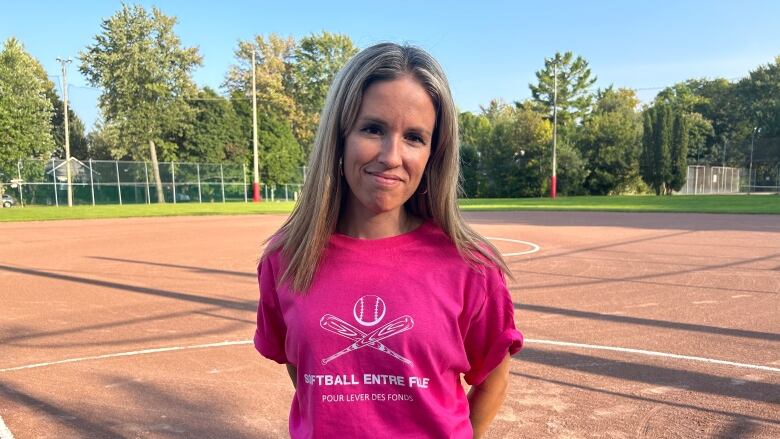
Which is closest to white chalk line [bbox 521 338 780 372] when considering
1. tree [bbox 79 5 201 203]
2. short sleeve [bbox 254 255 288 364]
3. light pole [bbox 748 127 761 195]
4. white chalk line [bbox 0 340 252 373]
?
white chalk line [bbox 0 340 252 373]

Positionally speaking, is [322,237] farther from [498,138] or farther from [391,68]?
[498,138]

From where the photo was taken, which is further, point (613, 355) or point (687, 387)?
point (613, 355)

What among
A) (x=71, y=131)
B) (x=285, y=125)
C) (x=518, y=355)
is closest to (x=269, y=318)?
(x=518, y=355)

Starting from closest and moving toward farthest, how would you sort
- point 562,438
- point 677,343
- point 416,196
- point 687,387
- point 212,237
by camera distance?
1. point 416,196
2. point 562,438
3. point 687,387
4. point 677,343
5. point 212,237

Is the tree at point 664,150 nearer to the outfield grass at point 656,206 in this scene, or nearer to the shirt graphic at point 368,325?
the outfield grass at point 656,206

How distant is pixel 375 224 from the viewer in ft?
5.74

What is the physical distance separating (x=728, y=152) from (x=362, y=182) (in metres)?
77.4

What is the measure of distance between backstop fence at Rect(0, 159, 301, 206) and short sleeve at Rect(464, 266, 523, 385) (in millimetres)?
34619

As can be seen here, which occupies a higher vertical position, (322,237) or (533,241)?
(322,237)

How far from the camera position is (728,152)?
220 ft

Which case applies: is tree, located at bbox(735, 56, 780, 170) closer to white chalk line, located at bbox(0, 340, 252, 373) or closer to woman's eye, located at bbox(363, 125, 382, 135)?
white chalk line, located at bbox(0, 340, 252, 373)

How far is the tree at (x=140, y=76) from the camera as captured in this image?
47688 mm

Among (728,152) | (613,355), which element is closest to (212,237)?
(613,355)

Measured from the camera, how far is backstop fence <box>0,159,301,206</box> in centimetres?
3797
